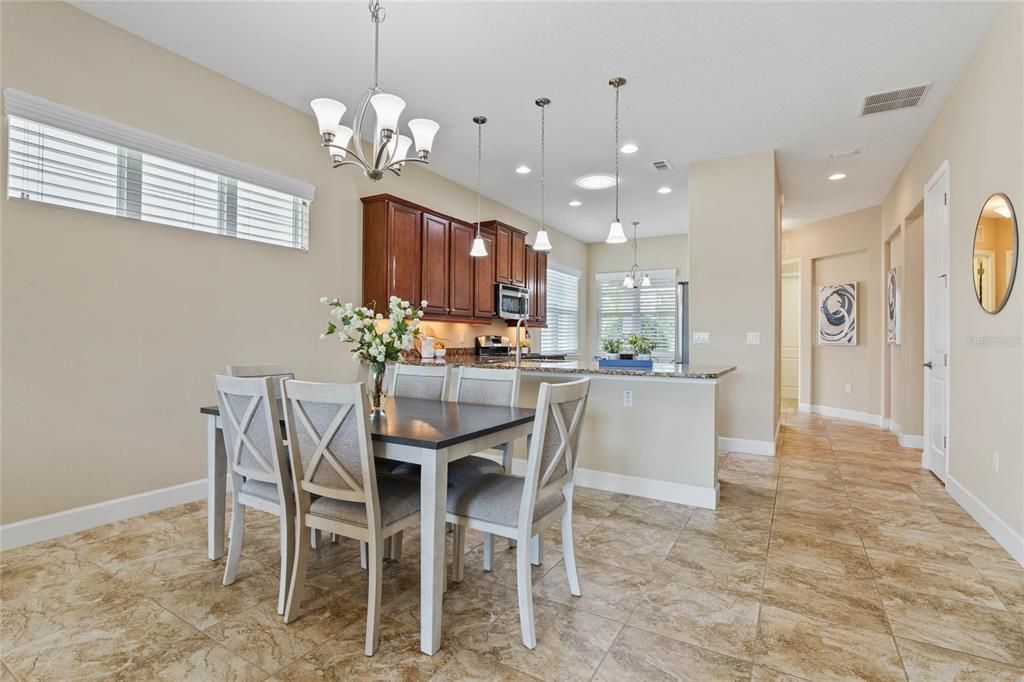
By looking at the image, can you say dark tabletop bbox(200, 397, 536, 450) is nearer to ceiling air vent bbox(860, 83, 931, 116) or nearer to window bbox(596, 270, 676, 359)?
ceiling air vent bbox(860, 83, 931, 116)

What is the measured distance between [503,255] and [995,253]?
4.32 metres

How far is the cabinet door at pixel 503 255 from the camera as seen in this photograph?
586cm

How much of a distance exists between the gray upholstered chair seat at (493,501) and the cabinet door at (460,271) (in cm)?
320

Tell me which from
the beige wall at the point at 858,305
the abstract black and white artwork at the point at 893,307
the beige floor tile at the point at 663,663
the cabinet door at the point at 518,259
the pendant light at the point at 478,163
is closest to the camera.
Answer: the beige floor tile at the point at 663,663

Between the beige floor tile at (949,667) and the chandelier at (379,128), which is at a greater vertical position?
the chandelier at (379,128)

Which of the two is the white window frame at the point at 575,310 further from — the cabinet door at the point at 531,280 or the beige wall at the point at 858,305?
the beige wall at the point at 858,305

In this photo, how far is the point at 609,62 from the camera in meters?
3.18

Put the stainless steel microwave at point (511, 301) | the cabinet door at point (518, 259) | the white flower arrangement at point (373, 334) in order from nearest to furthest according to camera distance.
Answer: the white flower arrangement at point (373, 334) < the stainless steel microwave at point (511, 301) < the cabinet door at point (518, 259)

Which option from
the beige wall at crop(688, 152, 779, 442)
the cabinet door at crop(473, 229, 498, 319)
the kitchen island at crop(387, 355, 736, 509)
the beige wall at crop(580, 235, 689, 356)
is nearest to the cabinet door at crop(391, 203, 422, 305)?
the cabinet door at crop(473, 229, 498, 319)

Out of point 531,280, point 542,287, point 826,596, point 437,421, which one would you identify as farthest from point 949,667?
point 542,287

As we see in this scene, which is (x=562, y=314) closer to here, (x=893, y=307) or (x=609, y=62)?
(x=893, y=307)

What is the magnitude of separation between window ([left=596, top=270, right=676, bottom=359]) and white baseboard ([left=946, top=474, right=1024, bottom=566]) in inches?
190

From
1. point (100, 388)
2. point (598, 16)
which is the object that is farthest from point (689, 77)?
point (100, 388)

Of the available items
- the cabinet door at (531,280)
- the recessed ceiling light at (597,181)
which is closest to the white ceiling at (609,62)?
the recessed ceiling light at (597,181)
